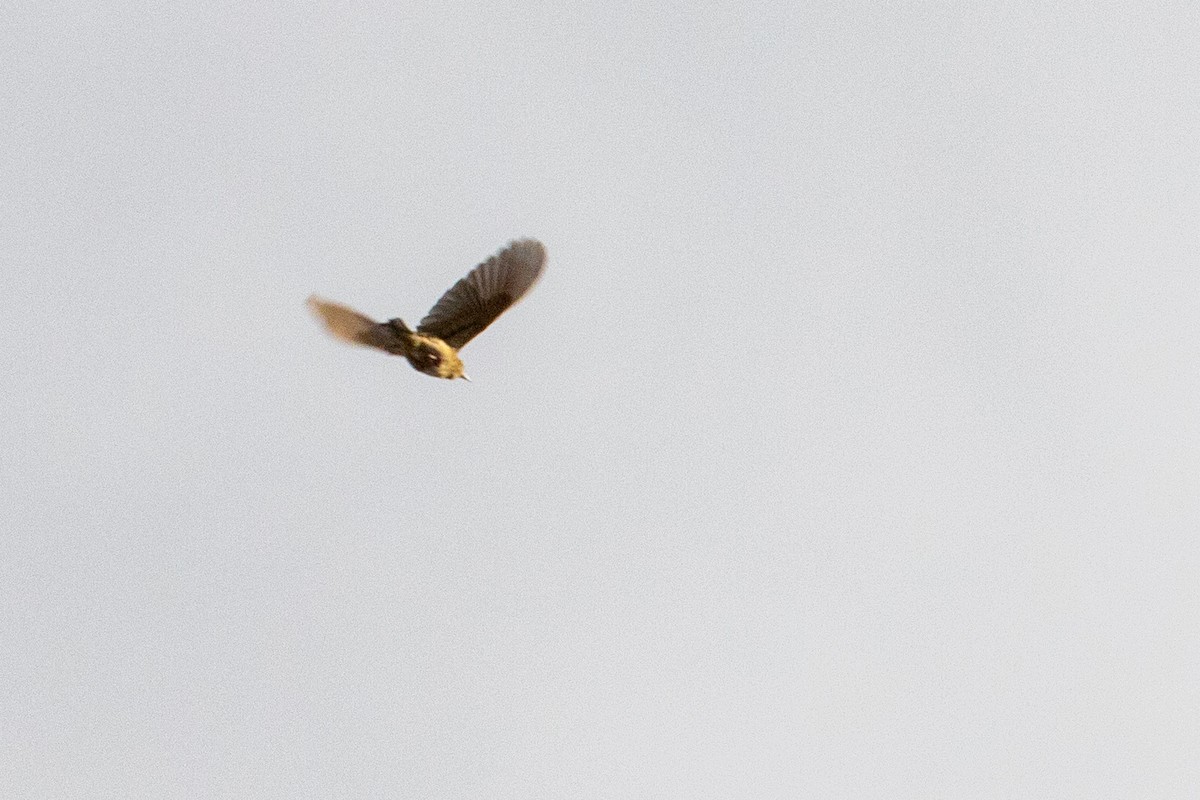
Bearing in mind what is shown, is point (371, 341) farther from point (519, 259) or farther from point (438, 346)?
point (519, 259)

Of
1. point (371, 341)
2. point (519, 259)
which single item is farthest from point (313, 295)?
point (519, 259)

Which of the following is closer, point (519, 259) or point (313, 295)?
point (313, 295)

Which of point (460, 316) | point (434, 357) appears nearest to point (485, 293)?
point (460, 316)

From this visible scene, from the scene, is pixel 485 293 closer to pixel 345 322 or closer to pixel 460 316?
pixel 460 316

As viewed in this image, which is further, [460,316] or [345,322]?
[460,316]

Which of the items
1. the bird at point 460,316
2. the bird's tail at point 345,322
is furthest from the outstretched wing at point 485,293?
the bird's tail at point 345,322

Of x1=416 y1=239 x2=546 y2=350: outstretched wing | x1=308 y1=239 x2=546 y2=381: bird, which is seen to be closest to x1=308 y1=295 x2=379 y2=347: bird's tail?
x1=308 y1=239 x2=546 y2=381: bird

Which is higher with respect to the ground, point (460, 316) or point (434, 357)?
point (460, 316)

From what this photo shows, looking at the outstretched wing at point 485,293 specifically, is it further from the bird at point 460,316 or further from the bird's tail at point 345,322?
the bird's tail at point 345,322
